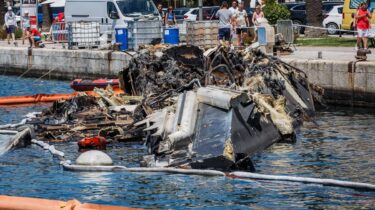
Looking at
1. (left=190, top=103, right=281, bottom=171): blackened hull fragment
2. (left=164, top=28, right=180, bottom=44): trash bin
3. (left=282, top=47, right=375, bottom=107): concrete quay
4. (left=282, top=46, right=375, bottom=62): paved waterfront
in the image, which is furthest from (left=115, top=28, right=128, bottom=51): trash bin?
(left=190, top=103, right=281, bottom=171): blackened hull fragment

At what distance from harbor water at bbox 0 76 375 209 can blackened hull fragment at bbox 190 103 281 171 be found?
1.09ft

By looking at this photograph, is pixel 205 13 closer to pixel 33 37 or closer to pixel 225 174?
pixel 33 37

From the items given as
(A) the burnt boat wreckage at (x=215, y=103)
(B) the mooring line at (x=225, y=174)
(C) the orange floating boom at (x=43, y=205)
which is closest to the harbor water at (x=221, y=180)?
(B) the mooring line at (x=225, y=174)

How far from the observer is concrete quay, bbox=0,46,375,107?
98.2 feet

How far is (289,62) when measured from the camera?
104 ft

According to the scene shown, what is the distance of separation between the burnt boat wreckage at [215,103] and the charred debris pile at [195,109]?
0.02 m

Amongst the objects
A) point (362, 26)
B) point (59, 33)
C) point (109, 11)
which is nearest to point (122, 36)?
point (109, 11)

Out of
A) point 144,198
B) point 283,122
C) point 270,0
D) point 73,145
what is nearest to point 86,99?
point 73,145

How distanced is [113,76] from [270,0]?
12711 mm

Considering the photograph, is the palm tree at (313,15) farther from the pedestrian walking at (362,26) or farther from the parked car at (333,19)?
the pedestrian walking at (362,26)

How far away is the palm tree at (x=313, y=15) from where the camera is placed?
4372cm

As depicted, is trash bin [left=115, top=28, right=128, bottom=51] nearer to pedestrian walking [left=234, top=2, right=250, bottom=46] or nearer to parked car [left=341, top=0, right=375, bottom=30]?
pedestrian walking [left=234, top=2, right=250, bottom=46]

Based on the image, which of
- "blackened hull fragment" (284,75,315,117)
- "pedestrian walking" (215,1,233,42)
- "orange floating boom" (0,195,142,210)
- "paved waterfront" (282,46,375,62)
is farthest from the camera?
"pedestrian walking" (215,1,233,42)

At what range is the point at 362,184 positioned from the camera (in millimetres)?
17719
